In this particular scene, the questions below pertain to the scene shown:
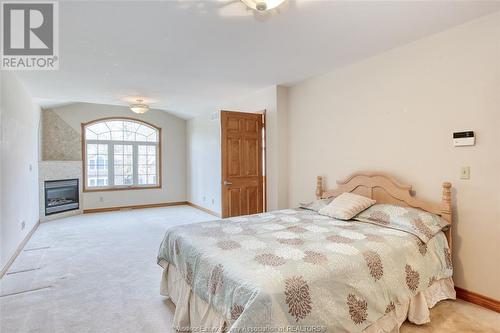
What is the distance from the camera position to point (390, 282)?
1869 mm

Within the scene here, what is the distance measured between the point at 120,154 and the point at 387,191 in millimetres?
6490

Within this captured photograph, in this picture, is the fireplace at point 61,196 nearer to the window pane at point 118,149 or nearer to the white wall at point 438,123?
the window pane at point 118,149

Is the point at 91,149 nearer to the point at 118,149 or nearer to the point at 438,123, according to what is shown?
the point at 118,149

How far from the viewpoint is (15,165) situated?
3.62 meters

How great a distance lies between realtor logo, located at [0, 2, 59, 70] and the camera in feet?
7.04

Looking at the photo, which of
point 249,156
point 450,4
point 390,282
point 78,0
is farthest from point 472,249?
point 78,0

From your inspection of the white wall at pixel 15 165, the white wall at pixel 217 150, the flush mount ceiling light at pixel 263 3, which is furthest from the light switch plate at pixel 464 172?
the white wall at pixel 15 165

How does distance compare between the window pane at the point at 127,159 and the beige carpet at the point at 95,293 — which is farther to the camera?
the window pane at the point at 127,159

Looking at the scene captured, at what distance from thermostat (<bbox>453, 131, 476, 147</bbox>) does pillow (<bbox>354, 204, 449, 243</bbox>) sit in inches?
27.6

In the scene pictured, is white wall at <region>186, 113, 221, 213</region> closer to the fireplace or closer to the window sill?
the window sill

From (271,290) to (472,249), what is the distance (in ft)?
7.17

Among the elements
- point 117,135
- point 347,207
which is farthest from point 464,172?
point 117,135

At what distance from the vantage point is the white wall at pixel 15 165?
3105 millimetres

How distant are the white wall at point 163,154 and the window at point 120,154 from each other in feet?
0.53
